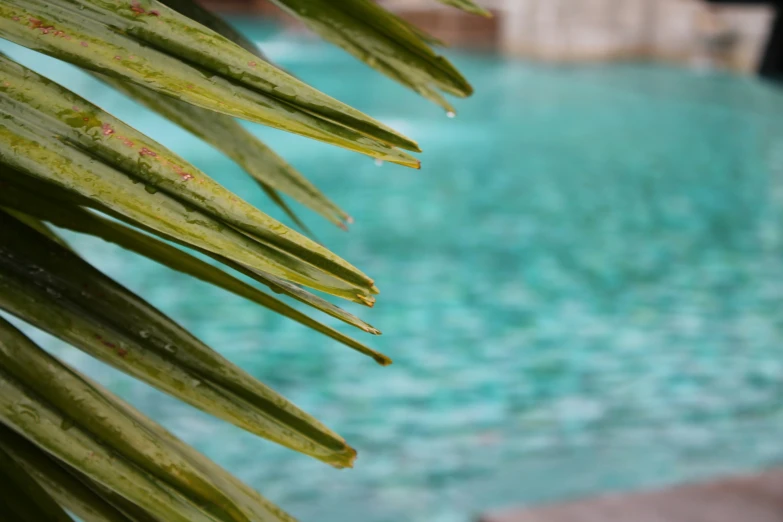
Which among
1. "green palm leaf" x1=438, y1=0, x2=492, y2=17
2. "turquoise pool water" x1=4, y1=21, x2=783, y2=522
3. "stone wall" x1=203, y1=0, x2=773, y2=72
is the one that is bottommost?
"green palm leaf" x1=438, y1=0, x2=492, y2=17

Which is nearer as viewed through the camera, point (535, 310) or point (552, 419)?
point (552, 419)

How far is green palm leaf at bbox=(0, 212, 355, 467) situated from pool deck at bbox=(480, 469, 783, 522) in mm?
2298

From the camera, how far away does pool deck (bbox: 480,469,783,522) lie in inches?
106

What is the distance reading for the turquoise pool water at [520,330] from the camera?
3863 millimetres

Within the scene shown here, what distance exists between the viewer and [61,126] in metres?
0.42

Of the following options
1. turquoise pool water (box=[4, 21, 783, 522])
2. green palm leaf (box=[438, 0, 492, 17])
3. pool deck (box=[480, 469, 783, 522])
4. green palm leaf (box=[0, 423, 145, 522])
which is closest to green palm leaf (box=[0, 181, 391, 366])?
green palm leaf (box=[0, 423, 145, 522])

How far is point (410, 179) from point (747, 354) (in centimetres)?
473

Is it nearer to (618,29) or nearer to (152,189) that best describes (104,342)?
(152,189)

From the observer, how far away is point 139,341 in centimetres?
49

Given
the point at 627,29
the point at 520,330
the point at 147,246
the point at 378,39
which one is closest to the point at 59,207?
the point at 147,246

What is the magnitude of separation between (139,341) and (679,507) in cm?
256

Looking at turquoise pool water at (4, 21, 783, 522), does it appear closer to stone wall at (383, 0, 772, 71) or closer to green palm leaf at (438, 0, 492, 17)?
green palm leaf at (438, 0, 492, 17)

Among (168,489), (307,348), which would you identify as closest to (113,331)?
(168,489)

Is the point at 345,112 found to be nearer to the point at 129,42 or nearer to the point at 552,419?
the point at 129,42
